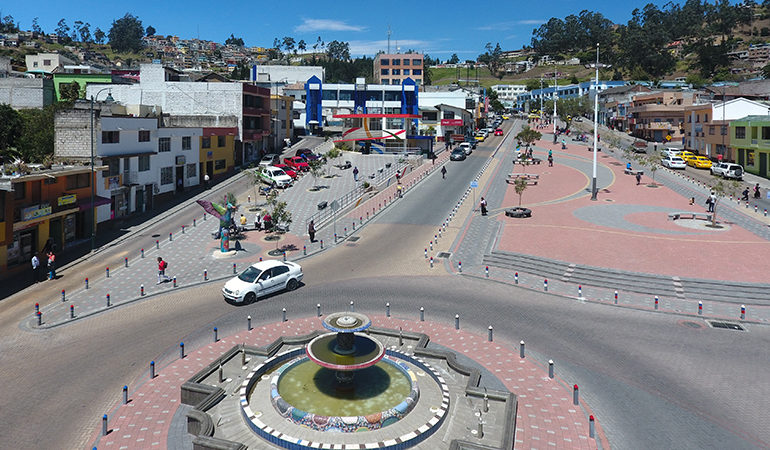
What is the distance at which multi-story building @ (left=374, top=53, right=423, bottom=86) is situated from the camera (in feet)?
533

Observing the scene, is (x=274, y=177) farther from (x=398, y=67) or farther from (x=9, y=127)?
(x=398, y=67)

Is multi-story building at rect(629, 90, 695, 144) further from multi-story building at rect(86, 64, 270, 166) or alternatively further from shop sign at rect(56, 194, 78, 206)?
shop sign at rect(56, 194, 78, 206)

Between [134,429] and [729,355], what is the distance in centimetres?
2015

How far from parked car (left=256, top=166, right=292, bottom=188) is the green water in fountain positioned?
3923 centimetres

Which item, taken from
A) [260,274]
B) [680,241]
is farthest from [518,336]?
[680,241]

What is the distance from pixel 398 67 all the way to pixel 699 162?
368ft

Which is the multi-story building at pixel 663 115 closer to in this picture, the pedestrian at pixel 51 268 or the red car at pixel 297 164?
the red car at pixel 297 164

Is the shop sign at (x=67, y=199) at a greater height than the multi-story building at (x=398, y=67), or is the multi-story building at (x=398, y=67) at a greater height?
the multi-story building at (x=398, y=67)

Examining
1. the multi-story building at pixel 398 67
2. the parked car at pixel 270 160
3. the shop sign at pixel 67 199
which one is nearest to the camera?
the shop sign at pixel 67 199

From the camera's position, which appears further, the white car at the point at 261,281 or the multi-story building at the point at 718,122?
the multi-story building at the point at 718,122

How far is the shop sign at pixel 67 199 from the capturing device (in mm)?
33906

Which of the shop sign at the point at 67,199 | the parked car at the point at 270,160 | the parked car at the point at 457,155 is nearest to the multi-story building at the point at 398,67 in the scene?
the parked car at the point at 457,155

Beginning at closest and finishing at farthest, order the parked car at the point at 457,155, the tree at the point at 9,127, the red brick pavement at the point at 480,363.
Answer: the red brick pavement at the point at 480,363
the tree at the point at 9,127
the parked car at the point at 457,155

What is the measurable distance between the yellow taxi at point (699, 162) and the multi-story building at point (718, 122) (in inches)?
177
